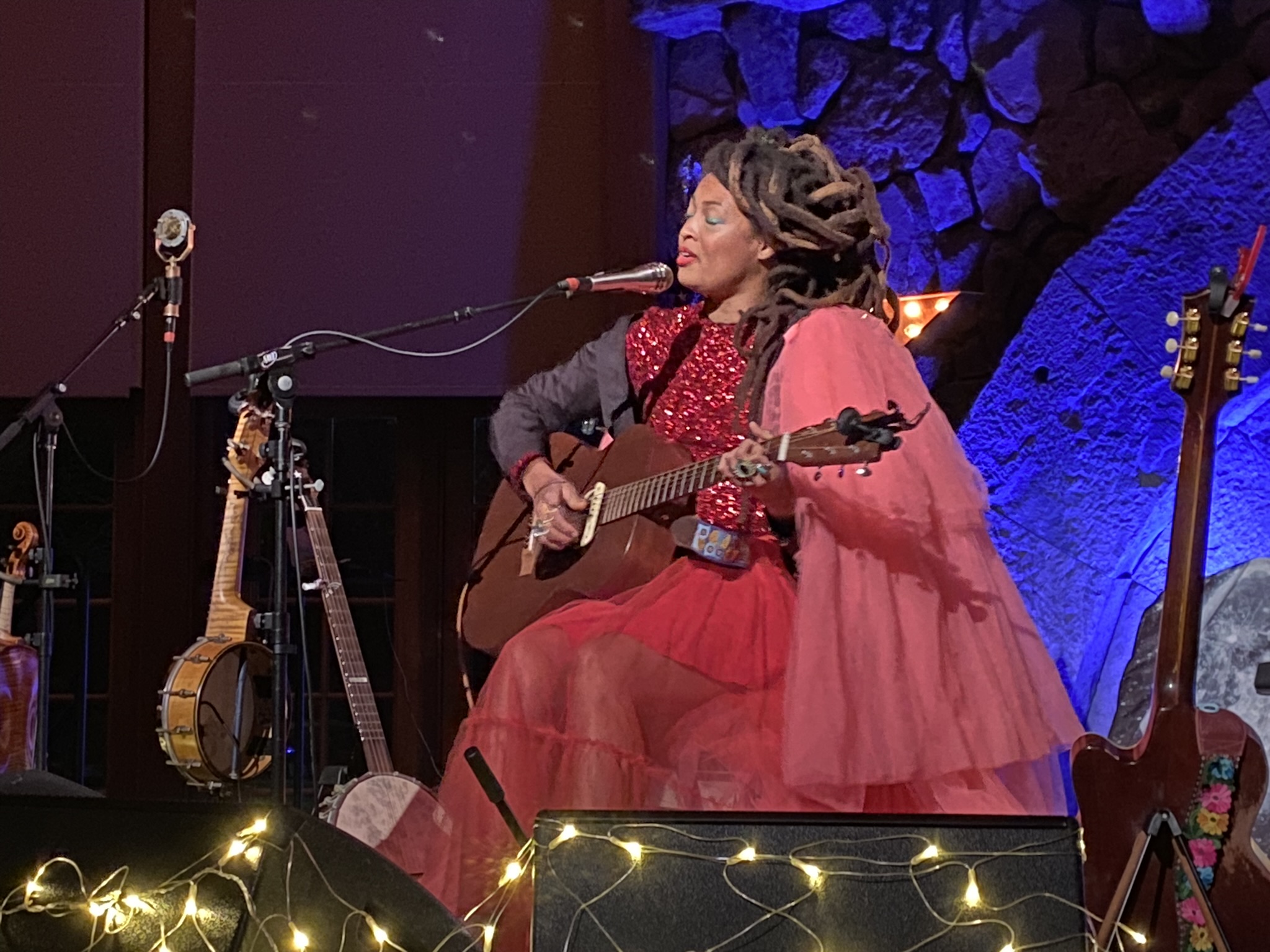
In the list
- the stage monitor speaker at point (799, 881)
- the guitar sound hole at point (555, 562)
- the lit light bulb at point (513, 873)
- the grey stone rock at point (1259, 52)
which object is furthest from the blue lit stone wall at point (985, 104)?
the stage monitor speaker at point (799, 881)

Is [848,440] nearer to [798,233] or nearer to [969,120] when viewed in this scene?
[798,233]

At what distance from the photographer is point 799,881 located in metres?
1.65

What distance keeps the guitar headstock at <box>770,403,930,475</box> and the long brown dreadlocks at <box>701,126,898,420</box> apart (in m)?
0.38

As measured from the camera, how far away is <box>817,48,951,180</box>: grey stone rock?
12.3 ft

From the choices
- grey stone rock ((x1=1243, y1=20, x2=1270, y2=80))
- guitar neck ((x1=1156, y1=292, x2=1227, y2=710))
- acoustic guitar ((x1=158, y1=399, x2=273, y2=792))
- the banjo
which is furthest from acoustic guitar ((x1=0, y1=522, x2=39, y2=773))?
grey stone rock ((x1=1243, y1=20, x2=1270, y2=80))

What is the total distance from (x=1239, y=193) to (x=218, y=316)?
9.12ft

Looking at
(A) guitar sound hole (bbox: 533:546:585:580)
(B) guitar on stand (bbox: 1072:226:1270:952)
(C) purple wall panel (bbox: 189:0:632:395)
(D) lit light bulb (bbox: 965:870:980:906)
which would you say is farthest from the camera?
(C) purple wall panel (bbox: 189:0:632:395)

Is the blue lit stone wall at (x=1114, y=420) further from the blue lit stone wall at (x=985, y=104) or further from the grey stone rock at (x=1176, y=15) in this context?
the grey stone rock at (x=1176, y=15)

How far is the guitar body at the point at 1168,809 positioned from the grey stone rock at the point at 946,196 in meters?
1.67

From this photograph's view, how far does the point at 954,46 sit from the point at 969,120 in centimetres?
19

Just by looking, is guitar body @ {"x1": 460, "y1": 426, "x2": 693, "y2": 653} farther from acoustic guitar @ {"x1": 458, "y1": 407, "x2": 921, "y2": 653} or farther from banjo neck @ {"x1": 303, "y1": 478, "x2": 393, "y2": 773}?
banjo neck @ {"x1": 303, "y1": 478, "x2": 393, "y2": 773}

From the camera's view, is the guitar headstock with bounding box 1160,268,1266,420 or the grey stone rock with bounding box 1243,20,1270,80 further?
the grey stone rock with bounding box 1243,20,1270,80

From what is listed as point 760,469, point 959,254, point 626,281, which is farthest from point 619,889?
point 959,254

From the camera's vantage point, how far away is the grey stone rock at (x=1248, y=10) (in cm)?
352
